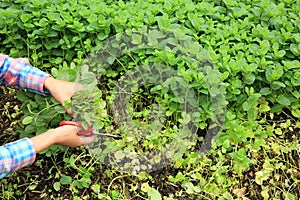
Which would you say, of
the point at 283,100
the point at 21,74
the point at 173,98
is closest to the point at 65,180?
the point at 21,74

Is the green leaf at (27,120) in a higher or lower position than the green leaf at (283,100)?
higher

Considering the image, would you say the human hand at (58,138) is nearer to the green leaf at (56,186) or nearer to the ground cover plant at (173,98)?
the ground cover plant at (173,98)

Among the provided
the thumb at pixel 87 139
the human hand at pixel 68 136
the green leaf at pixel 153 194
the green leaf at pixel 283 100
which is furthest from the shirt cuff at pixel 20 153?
the green leaf at pixel 283 100

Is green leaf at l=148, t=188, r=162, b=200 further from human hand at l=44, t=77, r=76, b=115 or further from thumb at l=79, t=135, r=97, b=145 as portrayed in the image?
human hand at l=44, t=77, r=76, b=115

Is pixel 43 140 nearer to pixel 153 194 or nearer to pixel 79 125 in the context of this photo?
pixel 79 125

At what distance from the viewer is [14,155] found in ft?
5.76

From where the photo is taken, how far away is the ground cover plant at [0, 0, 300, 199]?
7.01ft

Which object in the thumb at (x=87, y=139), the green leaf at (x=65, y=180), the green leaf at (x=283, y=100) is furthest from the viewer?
the green leaf at (x=283, y=100)

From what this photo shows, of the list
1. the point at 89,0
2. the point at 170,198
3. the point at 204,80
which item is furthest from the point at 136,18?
the point at 170,198

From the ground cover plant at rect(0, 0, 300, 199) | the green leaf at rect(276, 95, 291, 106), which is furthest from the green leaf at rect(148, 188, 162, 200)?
the green leaf at rect(276, 95, 291, 106)

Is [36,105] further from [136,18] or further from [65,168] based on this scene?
[136,18]

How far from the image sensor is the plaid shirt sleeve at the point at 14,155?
68.1 inches

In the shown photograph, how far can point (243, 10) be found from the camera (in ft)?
8.54

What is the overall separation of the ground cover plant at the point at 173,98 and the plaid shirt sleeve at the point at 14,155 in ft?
A: 0.86
